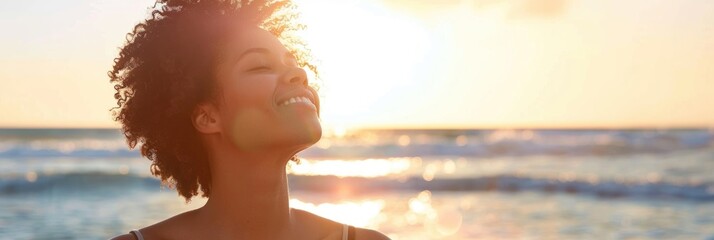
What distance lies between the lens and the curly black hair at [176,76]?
10.7 ft

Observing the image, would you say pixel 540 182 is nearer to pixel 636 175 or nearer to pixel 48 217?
pixel 636 175

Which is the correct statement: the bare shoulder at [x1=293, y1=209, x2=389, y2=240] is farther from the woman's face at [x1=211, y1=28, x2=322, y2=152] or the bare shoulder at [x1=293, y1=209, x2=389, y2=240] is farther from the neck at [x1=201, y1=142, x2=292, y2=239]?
the woman's face at [x1=211, y1=28, x2=322, y2=152]

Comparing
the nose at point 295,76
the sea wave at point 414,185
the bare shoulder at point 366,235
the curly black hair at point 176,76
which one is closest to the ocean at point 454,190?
the sea wave at point 414,185

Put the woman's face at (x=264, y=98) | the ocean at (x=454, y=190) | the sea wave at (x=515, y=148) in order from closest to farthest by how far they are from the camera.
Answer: the woman's face at (x=264, y=98) < the ocean at (x=454, y=190) < the sea wave at (x=515, y=148)

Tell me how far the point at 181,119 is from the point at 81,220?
11.3m

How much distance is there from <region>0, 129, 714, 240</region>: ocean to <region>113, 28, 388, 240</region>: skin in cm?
931

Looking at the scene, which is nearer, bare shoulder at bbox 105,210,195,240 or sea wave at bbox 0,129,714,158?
bare shoulder at bbox 105,210,195,240

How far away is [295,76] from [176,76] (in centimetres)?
43

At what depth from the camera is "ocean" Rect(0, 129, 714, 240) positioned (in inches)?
544

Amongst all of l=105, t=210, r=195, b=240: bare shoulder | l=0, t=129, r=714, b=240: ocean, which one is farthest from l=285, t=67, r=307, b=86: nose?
l=0, t=129, r=714, b=240: ocean

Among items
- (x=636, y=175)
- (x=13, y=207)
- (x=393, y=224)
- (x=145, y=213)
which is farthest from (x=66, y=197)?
(x=636, y=175)

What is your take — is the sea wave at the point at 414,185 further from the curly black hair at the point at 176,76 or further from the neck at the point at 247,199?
the neck at the point at 247,199

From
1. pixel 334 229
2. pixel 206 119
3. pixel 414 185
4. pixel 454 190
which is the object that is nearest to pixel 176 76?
pixel 206 119

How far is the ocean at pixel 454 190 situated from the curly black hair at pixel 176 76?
29.8 feet
